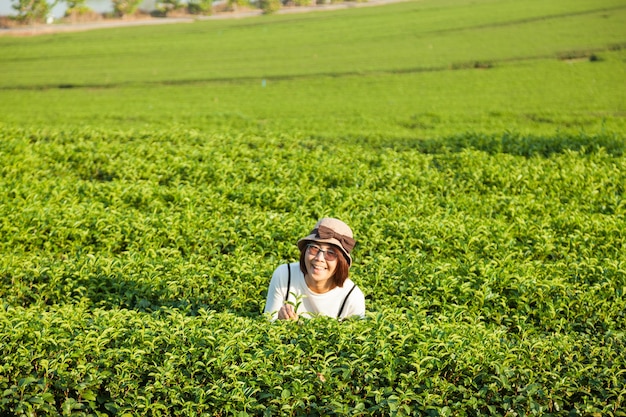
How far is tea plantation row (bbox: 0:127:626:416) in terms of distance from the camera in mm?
5363

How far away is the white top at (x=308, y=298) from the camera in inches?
242

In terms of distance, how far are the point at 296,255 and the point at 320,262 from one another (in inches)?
122

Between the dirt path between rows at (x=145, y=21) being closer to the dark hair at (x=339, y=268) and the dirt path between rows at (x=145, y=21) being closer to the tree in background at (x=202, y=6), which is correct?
the tree in background at (x=202, y=6)

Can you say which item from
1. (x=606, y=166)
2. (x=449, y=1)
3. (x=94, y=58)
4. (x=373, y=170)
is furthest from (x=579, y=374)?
(x=449, y=1)

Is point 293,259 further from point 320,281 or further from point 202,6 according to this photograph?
point 202,6

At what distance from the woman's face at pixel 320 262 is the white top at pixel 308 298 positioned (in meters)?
0.16

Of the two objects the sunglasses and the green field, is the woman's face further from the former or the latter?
the green field

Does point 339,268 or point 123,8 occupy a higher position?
point 123,8

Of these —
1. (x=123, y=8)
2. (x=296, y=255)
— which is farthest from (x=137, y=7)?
(x=296, y=255)

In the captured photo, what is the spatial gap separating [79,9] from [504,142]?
36.1 meters

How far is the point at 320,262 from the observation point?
5980 millimetres

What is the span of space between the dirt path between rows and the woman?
38.8m

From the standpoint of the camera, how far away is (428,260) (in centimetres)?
912

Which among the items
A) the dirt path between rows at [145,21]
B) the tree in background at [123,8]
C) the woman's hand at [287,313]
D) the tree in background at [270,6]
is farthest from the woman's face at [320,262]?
the tree in background at [123,8]
